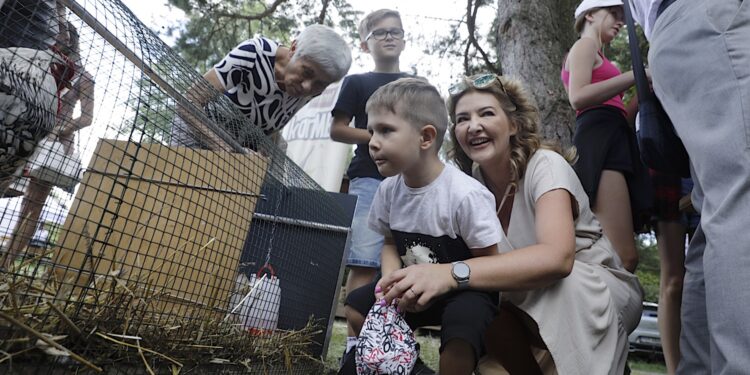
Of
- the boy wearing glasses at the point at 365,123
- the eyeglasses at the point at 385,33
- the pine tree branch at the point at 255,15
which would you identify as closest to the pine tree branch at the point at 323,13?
the pine tree branch at the point at 255,15

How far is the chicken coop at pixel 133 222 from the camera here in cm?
108

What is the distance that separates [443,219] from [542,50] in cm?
207

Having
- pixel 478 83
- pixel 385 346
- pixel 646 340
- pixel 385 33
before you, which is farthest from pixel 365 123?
pixel 646 340

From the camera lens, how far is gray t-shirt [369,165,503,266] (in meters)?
1.46

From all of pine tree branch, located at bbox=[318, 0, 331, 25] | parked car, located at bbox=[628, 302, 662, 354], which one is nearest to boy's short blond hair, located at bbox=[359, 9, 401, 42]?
pine tree branch, located at bbox=[318, 0, 331, 25]

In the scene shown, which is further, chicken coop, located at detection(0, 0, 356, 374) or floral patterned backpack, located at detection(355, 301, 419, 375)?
floral patterned backpack, located at detection(355, 301, 419, 375)

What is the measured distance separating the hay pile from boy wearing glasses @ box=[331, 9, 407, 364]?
3.04 ft

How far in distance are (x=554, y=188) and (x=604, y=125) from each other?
78 centimetres

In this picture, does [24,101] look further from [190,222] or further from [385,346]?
[385,346]

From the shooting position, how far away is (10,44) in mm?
1079

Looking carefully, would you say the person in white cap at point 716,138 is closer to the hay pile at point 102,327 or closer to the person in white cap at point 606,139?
the person in white cap at point 606,139

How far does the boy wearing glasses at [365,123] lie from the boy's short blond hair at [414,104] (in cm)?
78

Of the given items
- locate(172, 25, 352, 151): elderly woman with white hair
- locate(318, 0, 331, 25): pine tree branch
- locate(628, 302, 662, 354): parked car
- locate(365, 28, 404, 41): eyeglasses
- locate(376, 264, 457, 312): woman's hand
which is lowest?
locate(376, 264, 457, 312): woman's hand

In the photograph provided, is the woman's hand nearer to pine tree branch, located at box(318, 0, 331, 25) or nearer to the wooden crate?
the wooden crate
